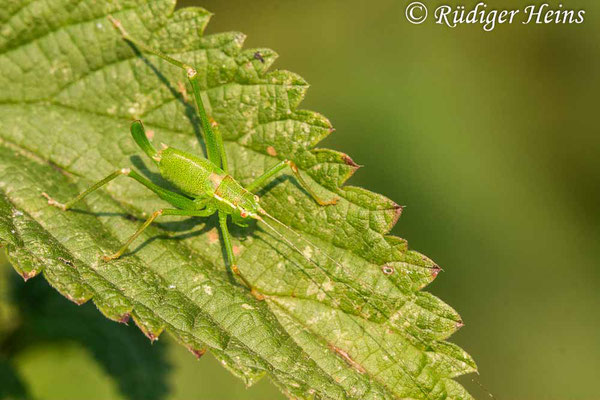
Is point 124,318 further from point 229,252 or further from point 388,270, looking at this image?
point 388,270

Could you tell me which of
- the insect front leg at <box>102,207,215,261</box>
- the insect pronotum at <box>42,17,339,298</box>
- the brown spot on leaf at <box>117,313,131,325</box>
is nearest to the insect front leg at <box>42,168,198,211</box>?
the insect pronotum at <box>42,17,339,298</box>

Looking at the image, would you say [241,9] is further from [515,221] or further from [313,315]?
[313,315]

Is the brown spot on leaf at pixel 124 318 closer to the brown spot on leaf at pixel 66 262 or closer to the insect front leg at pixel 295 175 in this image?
the brown spot on leaf at pixel 66 262

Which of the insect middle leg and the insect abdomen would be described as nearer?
the insect middle leg

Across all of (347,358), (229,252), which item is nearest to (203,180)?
(229,252)

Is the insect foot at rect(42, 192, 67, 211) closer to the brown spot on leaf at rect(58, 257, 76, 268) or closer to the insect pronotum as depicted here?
the insect pronotum

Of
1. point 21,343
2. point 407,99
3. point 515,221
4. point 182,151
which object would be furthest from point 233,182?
point 515,221
